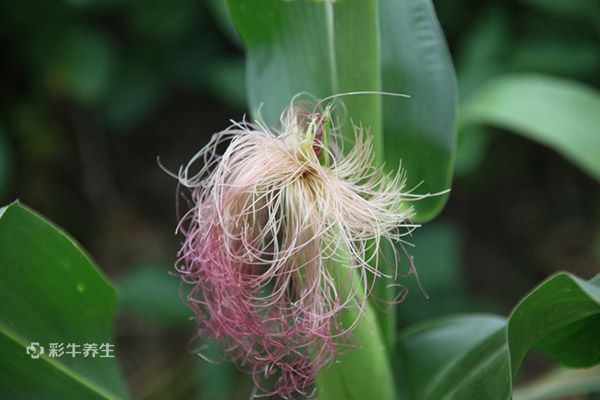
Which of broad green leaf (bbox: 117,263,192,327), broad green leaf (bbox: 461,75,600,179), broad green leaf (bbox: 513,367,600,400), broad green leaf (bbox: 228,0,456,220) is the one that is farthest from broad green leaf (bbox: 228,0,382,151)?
broad green leaf (bbox: 117,263,192,327)

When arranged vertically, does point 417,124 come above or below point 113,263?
above

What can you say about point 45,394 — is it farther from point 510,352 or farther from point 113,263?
point 113,263

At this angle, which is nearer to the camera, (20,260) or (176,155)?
(20,260)

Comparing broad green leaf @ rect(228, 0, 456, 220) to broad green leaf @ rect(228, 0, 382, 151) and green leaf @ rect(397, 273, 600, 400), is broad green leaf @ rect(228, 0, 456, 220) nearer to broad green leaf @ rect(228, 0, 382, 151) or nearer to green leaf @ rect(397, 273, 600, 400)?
broad green leaf @ rect(228, 0, 382, 151)

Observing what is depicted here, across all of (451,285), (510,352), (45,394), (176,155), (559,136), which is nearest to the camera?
(510,352)

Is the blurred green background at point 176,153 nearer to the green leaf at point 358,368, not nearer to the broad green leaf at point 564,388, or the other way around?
the broad green leaf at point 564,388

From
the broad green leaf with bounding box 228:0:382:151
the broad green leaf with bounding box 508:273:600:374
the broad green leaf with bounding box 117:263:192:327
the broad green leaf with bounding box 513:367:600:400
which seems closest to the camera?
the broad green leaf with bounding box 508:273:600:374

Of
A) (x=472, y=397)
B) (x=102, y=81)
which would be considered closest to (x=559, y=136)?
(x=472, y=397)
